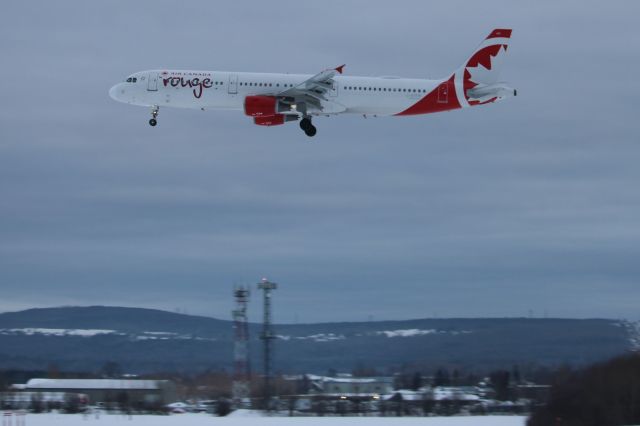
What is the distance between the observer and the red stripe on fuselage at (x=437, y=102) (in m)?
81.2

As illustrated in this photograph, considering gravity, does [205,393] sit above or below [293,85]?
below

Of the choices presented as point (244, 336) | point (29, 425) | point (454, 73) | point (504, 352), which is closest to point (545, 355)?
point (504, 352)

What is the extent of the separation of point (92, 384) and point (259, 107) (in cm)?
5744

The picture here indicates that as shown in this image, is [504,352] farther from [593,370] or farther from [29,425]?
[29,425]

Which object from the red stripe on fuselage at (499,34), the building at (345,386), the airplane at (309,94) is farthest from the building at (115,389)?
the red stripe on fuselage at (499,34)

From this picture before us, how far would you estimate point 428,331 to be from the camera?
6398 inches

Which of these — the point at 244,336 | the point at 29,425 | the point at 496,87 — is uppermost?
the point at 496,87

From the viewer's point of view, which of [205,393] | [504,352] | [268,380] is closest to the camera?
[268,380]

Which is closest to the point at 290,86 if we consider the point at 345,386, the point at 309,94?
the point at 309,94

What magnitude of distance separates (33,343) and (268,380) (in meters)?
94.3

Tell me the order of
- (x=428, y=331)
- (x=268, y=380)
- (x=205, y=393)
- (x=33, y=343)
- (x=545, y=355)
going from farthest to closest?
1. (x=33, y=343)
2. (x=428, y=331)
3. (x=545, y=355)
4. (x=205, y=393)
5. (x=268, y=380)

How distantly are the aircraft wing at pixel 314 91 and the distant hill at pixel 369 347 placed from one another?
46632mm

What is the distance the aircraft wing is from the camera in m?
78.9

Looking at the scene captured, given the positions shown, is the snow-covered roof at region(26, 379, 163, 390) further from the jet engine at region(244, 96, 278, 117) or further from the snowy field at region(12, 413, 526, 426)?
the jet engine at region(244, 96, 278, 117)
